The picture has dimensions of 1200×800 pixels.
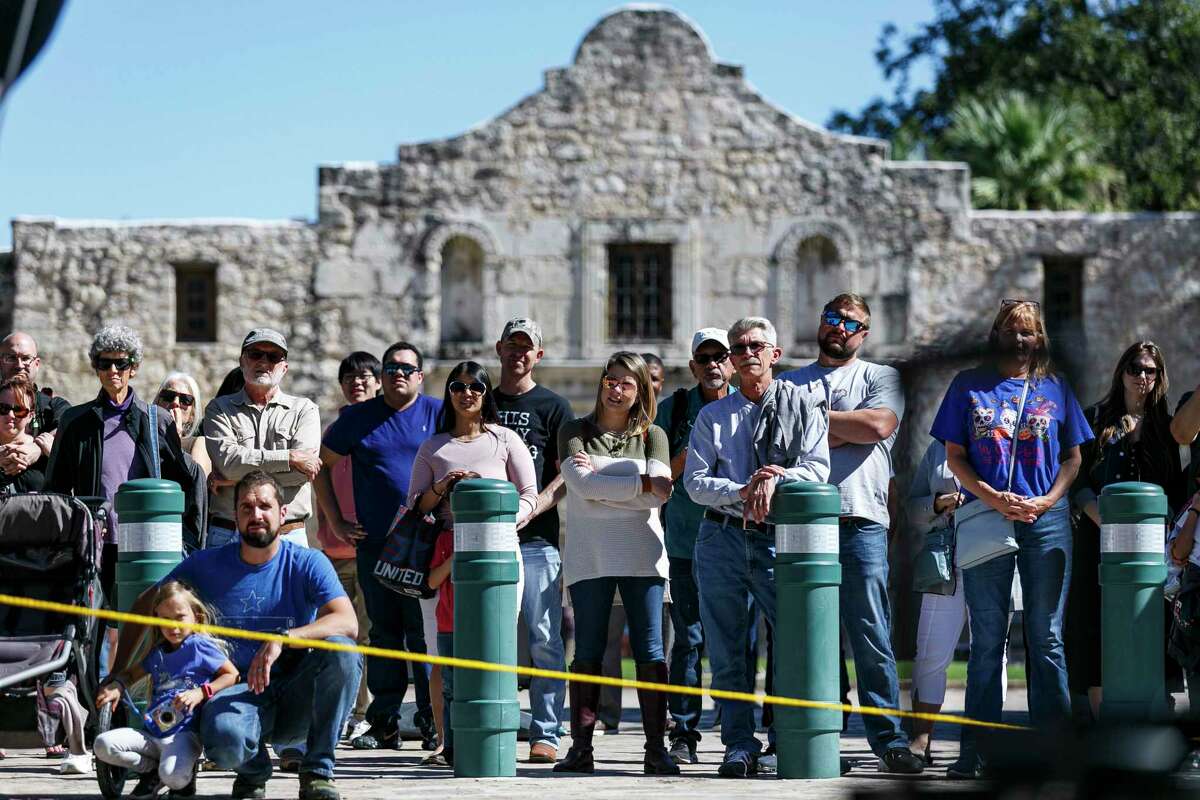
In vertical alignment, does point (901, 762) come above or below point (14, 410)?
below

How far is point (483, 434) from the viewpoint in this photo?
9320mm

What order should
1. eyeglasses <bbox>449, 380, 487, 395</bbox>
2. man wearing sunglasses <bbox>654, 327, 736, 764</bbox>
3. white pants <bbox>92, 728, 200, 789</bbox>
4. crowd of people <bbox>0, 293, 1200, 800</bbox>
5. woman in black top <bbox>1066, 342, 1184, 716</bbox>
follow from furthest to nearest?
man wearing sunglasses <bbox>654, 327, 736, 764</bbox>, woman in black top <bbox>1066, 342, 1184, 716</bbox>, eyeglasses <bbox>449, 380, 487, 395</bbox>, crowd of people <bbox>0, 293, 1200, 800</bbox>, white pants <bbox>92, 728, 200, 789</bbox>

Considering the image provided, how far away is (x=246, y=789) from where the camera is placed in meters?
7.48

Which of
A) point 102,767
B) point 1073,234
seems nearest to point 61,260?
point 1073,234

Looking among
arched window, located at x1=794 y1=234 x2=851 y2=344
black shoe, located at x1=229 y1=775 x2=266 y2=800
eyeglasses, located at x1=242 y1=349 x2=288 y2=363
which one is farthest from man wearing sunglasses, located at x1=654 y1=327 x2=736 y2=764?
arched window, located at x1=794 y1=234 x2=851 y2=344

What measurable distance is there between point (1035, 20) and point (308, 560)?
3070 centimetres

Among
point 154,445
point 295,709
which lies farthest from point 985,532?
point 154,445

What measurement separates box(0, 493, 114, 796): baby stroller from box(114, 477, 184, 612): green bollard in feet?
1.47

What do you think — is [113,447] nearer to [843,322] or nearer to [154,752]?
[154,752]

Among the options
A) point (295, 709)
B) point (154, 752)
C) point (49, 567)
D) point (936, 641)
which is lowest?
point (154, 752)

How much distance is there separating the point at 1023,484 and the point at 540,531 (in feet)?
7.74

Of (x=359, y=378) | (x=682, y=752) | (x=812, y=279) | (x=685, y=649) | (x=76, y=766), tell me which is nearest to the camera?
(x=76, y=766)

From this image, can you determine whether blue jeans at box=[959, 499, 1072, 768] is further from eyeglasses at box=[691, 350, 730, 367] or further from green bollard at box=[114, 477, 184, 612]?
green bollard at box=[114, 477, 184, 612]

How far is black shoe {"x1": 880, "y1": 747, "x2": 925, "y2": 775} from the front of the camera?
8461 millimetres
